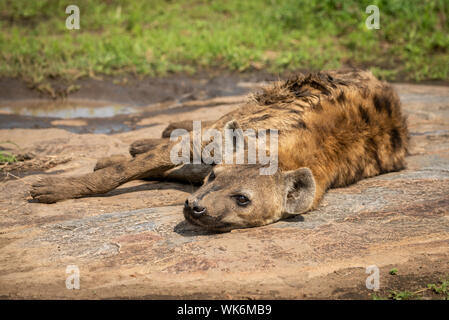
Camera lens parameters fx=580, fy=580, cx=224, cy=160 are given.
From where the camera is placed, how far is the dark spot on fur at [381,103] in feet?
13.4

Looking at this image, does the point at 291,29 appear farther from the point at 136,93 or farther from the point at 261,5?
the point at 136,93

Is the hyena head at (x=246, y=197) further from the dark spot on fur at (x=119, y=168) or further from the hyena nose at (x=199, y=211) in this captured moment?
the dark spot on fur at (x=119, y=168)

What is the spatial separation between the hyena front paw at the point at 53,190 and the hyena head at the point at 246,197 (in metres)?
0.98

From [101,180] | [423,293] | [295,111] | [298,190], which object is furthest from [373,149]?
[101,180]

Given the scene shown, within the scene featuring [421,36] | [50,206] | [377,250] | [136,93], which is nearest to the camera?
[377,250]

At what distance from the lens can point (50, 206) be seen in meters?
3.63

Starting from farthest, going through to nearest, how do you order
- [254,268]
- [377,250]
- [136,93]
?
[136,93] → [377,250] → [254,268]

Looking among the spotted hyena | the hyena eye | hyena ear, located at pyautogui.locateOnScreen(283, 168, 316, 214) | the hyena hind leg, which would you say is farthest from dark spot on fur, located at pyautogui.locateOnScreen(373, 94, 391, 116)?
the hyena hind leg

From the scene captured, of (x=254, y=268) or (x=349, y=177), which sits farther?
(x=349, y=177)

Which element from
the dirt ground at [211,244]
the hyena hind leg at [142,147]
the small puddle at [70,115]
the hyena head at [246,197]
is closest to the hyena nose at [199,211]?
the hyena head at [246,197]

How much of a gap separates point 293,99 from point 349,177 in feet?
2.13

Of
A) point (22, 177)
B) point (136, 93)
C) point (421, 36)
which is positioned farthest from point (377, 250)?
point (421, 36)

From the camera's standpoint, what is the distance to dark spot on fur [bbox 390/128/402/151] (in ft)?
13.8

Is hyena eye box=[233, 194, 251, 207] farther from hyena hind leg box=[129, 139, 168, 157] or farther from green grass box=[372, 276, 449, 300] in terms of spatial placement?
hyena hind leg box=[129, 139, 168, 157]
